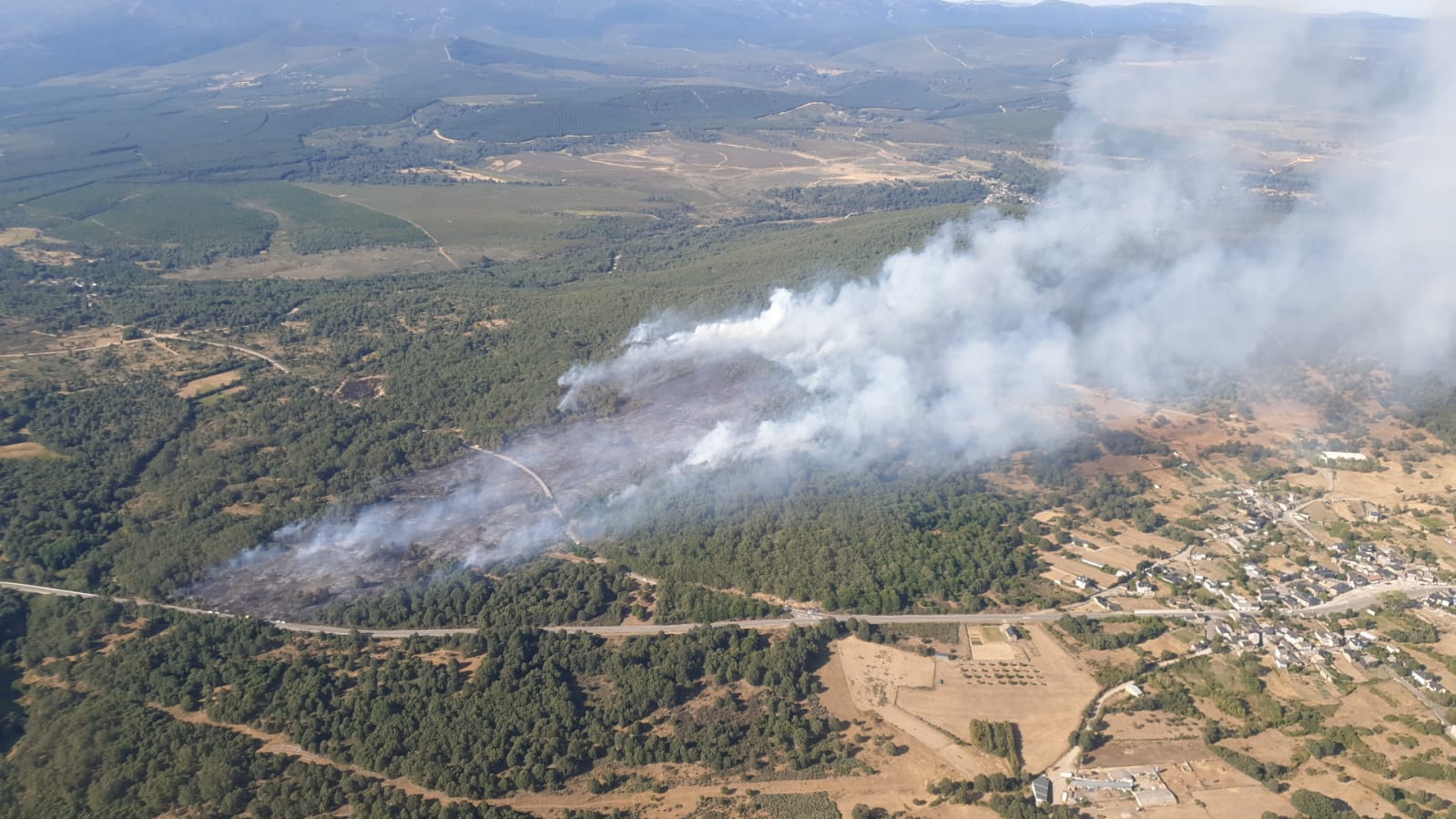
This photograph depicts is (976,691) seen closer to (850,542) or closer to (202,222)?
(850,542)

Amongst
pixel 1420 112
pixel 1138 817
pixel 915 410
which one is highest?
pixel 1420 112

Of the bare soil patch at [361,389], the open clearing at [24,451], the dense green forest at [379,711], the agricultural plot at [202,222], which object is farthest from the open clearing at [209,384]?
the agricultural plot at [202,222]

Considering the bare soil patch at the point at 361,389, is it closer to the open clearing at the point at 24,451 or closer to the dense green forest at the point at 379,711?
the open clearing at the point at 24,451

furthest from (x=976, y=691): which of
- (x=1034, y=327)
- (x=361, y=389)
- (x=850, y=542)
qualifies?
(x=361, y=389)

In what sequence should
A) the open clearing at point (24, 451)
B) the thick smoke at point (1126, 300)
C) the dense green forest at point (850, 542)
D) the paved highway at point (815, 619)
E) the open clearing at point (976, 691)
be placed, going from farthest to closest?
the thick smoke at point (1126, 300) → the open clearing at point (24, 451) → the dense green forest at point (850, 542) → the paved highway at point (815, 619) → the open clearing at point (976, 691)

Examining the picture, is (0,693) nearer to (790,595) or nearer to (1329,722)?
(790,595)

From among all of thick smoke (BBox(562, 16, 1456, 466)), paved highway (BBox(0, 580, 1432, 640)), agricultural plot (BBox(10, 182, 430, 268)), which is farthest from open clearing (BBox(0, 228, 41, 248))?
paved highway (BBox(0, 580, 1432, 640))

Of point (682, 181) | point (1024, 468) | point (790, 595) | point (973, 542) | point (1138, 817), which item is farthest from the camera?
point (682, 181)

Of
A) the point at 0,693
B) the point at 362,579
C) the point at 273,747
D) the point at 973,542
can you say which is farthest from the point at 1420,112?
the point at 0,693

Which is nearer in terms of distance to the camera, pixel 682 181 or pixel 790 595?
pixel 790 595
